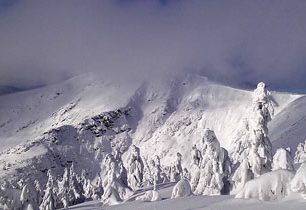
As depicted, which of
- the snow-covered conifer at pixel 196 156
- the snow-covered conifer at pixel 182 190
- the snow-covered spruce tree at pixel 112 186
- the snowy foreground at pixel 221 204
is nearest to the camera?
the snowy foreground at pixel 221 204

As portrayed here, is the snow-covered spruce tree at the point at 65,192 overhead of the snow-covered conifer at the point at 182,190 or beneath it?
overhead

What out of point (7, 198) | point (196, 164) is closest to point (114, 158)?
point (7, 198)

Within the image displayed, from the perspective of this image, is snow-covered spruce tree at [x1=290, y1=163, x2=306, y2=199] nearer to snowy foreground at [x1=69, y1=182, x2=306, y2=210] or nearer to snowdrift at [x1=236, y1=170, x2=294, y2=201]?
snowy foreground at [x1=69, y1=182, x2=306, y2=210]

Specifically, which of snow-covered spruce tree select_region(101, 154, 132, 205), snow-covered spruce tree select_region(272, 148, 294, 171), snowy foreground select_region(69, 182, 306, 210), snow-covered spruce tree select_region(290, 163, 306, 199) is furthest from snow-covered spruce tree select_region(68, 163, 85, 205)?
snow-covered spruce tree select_region(290, 163, 306, 199)

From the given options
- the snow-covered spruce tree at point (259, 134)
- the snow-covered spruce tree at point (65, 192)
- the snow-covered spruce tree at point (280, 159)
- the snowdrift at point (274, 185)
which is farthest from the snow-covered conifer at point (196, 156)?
the snow-covered spruce tree at point (65, 192)

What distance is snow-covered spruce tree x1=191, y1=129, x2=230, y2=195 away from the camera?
5100 cm

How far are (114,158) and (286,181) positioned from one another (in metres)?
57.4

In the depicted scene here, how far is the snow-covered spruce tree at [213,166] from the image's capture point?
167 ft

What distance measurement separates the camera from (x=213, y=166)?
169 ft

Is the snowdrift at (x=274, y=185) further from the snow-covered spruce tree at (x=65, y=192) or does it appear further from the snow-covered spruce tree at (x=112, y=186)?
the snow-covered spruce tree at (x=65, y=192)

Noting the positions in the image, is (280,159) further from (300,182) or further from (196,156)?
(196,156)

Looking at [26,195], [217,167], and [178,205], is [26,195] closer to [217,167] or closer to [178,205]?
[217,167]

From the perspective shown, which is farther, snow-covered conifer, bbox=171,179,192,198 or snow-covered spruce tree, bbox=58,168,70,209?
snow-covered spruce tree, bbox=58,168,70,209

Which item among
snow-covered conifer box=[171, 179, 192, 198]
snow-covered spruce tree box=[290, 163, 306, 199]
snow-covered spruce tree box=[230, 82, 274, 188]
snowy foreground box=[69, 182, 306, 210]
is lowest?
snowy foreground box=[69, 182, 306, 210]
